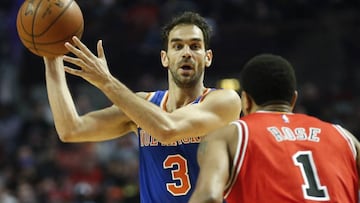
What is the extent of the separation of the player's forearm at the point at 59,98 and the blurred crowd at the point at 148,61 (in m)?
6.23

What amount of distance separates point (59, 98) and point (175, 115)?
1052 mm

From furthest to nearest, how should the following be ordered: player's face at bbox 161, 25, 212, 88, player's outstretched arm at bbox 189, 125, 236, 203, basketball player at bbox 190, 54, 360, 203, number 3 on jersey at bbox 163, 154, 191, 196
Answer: player's face at bbox 161, 25, 212, 88
number 3 on jersey at bbox 163, 154, 191, 196
basketball player at bbox 190, 54, 360, 203
player's outstretched arm at bbox 189, 125, 236, 203

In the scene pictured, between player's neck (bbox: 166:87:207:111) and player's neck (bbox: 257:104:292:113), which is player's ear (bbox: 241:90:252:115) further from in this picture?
player's neck (bbox: 166:87:207:111)

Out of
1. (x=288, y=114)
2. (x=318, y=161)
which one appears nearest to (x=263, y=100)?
(x=288, y=114)

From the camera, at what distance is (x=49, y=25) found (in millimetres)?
5230

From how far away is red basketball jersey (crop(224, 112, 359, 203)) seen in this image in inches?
143

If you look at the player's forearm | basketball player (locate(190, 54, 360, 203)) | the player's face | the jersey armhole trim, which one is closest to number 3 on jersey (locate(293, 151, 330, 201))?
basketball player (locate(190, 54, 360, 203))

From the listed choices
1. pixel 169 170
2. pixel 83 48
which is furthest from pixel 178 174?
pixel 83 48

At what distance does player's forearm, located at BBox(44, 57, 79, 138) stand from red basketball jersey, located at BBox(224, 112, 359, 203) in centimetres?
204

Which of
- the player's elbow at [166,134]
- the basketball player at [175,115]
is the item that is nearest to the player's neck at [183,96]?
the basketball player at [175,115]

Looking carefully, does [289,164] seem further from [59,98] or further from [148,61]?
[148,61]

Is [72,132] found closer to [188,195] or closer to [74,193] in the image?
[188,195]

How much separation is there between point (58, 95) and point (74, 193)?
6123mm

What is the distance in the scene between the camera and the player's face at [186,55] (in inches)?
216
